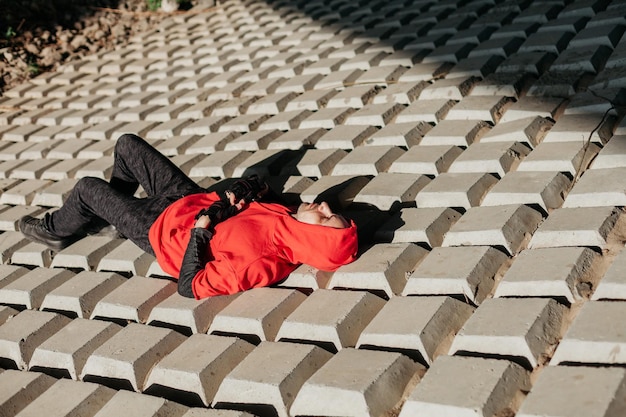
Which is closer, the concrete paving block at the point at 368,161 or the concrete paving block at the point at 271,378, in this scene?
the concrete paving block at the point at 271,378

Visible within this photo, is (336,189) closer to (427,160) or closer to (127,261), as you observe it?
(427,160)

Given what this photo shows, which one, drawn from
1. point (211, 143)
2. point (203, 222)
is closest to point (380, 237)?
point (203, 222)

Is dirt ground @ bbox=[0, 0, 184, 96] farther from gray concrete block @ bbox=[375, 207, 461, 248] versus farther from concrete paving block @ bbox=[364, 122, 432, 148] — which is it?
gray concrete block @ bbox=[375, 207, 461, 248]

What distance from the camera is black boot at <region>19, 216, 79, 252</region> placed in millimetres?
4305

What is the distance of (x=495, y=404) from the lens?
241 centimetres

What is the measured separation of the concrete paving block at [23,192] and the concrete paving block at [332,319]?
252cm

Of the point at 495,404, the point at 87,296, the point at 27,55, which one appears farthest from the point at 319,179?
the point at 27,55

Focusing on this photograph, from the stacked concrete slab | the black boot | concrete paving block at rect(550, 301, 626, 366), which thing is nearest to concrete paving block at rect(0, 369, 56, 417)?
the stacked concrete slab

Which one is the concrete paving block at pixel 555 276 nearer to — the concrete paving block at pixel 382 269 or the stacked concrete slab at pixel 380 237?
the stacked concrete slab at pixel 380 237

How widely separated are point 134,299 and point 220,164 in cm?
128

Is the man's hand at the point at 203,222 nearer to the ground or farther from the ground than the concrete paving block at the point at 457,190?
farther from the ground

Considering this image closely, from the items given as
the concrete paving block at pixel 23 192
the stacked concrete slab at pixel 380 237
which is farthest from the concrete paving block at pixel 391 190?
the concrete paving block at pixel 23 192

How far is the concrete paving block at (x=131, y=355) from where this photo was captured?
3164mm

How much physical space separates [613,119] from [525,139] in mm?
436
